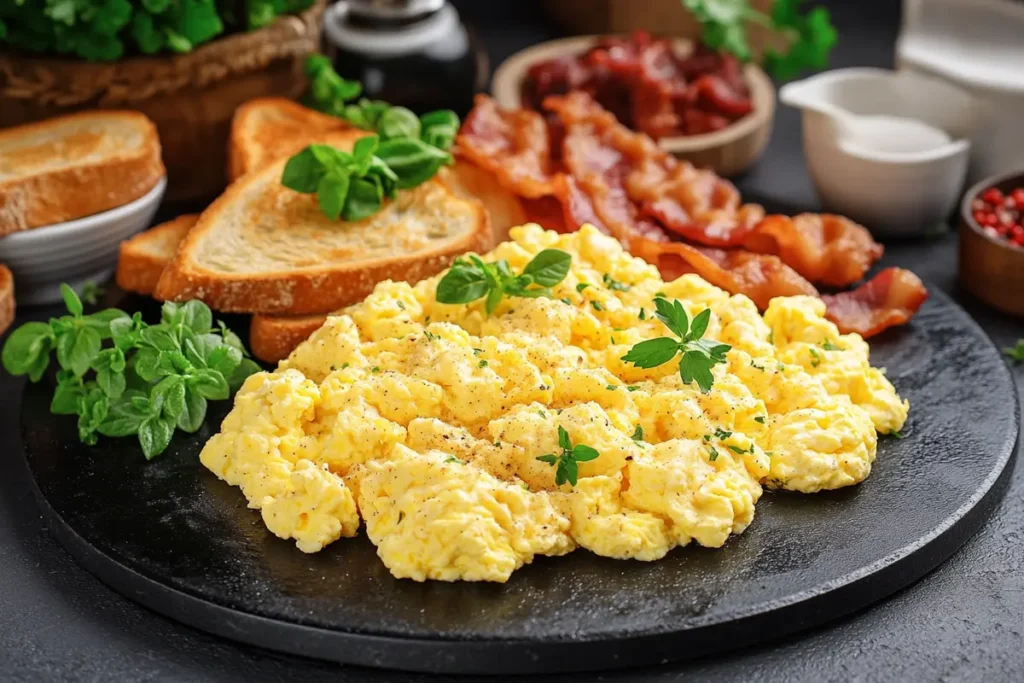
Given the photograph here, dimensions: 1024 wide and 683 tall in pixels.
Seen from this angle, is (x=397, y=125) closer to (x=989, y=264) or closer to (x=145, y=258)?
(x=145, y=258)

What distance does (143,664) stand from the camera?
2.95 m

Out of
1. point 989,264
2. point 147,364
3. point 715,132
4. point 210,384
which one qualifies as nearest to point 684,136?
point 715,132

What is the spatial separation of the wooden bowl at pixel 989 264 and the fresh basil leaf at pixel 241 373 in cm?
260

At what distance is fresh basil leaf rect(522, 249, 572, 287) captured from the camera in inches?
142

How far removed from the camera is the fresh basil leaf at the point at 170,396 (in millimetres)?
3498

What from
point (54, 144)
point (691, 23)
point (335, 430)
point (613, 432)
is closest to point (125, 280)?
point (54, 144)

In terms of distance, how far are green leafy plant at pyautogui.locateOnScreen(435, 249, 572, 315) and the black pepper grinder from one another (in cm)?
180

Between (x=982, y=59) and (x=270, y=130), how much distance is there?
3069 millimetres

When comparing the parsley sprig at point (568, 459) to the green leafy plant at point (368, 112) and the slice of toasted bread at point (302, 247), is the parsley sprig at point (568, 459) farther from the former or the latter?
the green leafy plant at point (368, 112)

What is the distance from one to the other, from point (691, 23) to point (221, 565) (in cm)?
404

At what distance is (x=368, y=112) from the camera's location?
4.96 m

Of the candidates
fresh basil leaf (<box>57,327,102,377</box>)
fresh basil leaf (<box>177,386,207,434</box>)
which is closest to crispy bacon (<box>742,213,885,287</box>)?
fresh basil leaf (<box>177,386,207,434</box>)

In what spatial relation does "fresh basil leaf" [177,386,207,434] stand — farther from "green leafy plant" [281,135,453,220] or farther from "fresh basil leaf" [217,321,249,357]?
"green leafy plant" [281,135,453,220]

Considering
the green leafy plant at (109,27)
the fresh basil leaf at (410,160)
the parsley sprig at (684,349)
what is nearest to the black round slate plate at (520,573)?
the parsley sprig at (684,349)
